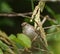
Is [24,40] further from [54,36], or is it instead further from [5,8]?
[5,8]

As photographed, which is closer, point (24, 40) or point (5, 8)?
point (24, 40)

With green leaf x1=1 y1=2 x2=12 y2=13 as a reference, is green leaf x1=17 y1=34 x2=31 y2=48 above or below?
above

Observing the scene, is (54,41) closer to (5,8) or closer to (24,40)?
(24,40)

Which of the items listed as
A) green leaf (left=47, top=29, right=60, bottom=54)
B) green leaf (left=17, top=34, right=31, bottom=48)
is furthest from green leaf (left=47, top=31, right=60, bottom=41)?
green leaf (left=17, top=34, right=31, bottom=48)

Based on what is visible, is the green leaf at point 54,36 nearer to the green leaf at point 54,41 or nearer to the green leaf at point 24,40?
the green leaf at point 54,41

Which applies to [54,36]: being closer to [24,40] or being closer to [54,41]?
[54,41]

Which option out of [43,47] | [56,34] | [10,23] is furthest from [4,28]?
[43,47]

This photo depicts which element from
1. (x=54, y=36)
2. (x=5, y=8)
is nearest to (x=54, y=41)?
(x=54, y=36)

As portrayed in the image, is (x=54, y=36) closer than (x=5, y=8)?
Yes

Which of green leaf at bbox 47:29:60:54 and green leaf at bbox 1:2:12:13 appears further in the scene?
green leaf at bbox 1:2:12:13

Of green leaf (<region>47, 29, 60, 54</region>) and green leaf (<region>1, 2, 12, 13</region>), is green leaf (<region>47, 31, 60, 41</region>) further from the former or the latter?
green leaf (<region>1, 2, 12, 13</region>)

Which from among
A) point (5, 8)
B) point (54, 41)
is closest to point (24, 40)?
point (54, 41)
